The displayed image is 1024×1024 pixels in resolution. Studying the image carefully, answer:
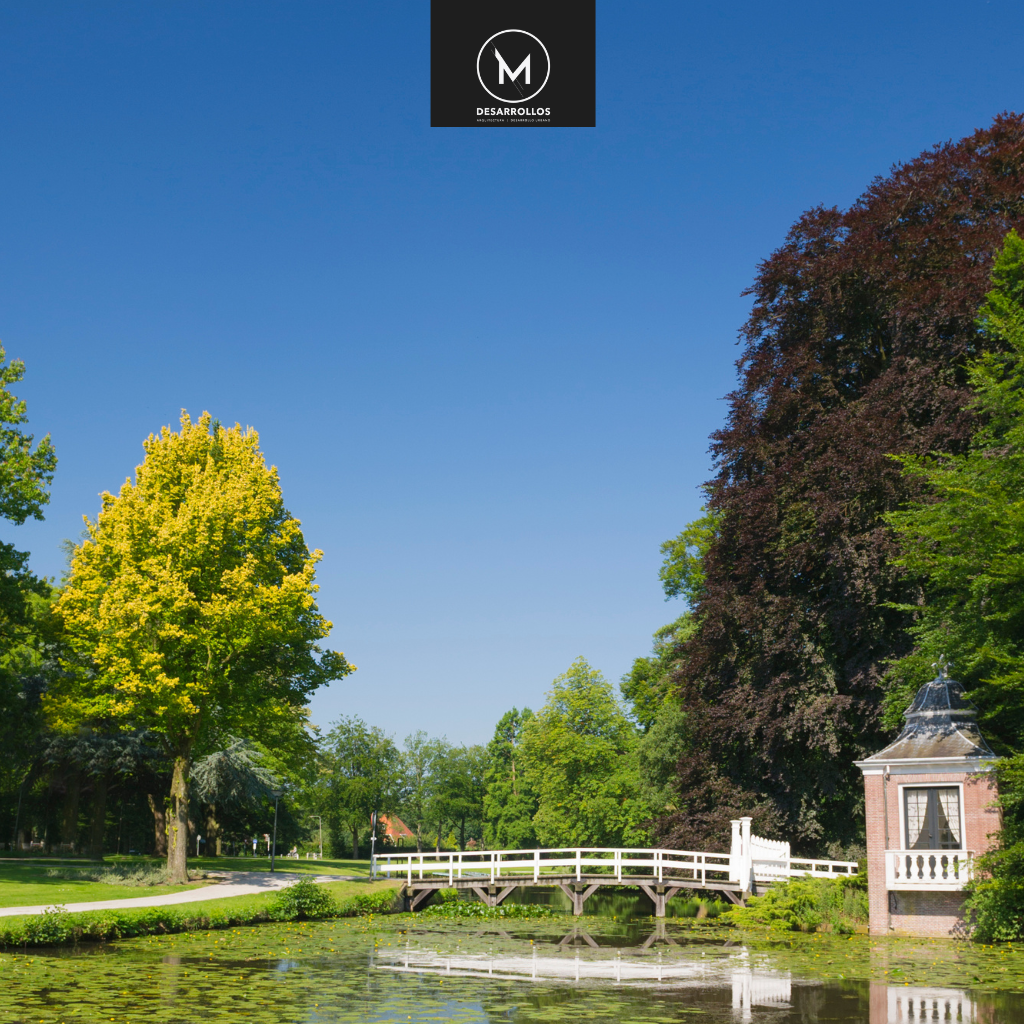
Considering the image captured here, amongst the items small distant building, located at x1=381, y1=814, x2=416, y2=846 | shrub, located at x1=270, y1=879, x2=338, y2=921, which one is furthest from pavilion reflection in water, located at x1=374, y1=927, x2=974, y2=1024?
small distant building, located at x1=381, y1=814, x2=416, y2=846

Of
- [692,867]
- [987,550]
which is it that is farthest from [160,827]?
[987,550]

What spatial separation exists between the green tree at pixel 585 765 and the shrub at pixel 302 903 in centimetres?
2948

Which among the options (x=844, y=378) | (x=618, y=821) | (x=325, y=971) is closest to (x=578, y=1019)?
A: (x=325, y=971)

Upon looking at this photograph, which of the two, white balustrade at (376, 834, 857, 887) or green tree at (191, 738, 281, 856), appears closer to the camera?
white balustrade at (376, 834, 857, 887)

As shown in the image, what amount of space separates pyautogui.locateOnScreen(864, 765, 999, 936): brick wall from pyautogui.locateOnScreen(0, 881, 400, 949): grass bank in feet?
44.6

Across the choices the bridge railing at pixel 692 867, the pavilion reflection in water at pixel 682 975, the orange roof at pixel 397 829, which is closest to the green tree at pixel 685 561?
the bridge railing at pixel 692 867

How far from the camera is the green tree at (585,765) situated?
58844mm

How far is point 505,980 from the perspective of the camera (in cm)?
1689

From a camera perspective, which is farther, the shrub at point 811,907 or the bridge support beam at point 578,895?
the bridge support beam at point 578,895

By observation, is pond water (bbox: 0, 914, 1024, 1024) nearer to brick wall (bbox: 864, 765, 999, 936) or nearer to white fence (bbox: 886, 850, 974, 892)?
brick wall (bbox: 864, 765, 999, 936)

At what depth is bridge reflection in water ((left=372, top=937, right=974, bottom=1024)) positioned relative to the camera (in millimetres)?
13664

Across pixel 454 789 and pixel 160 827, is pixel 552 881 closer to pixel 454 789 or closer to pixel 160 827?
pixel 160 827

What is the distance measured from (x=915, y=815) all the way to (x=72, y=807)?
36135mm

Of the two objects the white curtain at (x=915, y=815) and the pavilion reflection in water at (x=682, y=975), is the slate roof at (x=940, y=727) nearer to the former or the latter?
the white curtain at (x=915, y=815)
